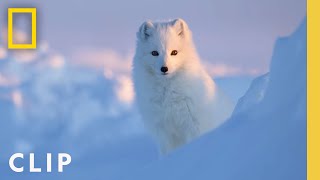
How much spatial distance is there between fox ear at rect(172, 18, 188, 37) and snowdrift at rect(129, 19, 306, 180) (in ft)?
4.48

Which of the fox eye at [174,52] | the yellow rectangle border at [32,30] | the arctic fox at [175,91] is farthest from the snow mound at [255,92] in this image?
the yellow rectangle border at [32,30]

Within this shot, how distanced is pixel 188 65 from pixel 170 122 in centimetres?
65

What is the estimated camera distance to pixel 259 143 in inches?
221

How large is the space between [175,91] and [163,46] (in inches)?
22.6

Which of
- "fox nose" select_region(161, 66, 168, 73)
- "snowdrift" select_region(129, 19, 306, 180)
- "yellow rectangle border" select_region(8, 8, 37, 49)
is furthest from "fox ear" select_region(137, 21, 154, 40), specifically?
"snowdrift" select_region(129, 19, 306, 180)

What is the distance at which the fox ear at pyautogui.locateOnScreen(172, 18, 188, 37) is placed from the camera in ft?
23.2

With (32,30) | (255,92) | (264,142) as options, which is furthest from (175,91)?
(264,142)

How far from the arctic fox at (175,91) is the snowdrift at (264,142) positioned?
121 cm

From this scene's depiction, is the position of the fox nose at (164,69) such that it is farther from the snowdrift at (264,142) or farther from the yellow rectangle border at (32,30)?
the yellow rectangle border at (32,30)

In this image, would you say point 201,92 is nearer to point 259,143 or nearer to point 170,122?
point 170,122

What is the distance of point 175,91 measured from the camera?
7.22 metres

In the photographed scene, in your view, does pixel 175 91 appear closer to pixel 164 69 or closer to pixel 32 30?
pixel 164 69

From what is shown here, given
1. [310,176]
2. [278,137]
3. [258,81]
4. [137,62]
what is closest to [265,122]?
[278,137]

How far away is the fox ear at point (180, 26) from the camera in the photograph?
279 inches
